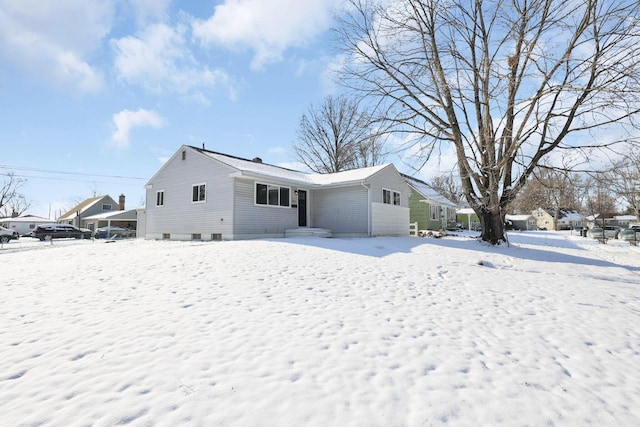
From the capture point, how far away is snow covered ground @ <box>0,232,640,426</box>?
2.82m

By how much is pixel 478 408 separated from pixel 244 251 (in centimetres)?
853

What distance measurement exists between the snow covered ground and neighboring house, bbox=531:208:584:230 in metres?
67.1

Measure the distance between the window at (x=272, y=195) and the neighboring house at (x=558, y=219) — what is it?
63.1 meters

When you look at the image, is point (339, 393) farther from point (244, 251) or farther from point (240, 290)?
point (244, 251)

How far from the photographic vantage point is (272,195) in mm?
15969

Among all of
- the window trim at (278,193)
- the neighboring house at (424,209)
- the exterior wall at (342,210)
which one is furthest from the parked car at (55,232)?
the neighboring house at (424,209)

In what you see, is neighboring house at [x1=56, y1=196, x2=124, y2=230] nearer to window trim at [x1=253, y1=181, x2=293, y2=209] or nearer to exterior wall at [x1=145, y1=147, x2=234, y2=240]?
exterior wall at [x1=145, y1=147, x2=234, y2=240]

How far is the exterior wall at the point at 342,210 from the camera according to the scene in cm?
1725

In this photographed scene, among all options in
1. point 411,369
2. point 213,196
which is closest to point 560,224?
point 213,196

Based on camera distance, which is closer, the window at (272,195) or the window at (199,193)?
the window at (272,195)

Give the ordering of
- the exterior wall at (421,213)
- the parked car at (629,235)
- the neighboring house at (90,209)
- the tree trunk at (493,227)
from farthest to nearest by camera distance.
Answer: the neighboring house at (90,209) < the exterior wall at (421,213) < the parked car at (629,235) < the tree trunk at (493,227)

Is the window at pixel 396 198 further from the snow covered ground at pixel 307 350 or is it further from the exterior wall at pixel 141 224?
the exterior wall at pixel 141 224

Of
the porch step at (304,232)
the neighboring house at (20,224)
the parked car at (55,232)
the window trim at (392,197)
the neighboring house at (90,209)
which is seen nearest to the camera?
the porch step at (304,232)

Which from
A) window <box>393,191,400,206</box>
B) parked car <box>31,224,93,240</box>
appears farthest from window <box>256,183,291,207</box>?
parked car <box>31,224,93,240</box>
